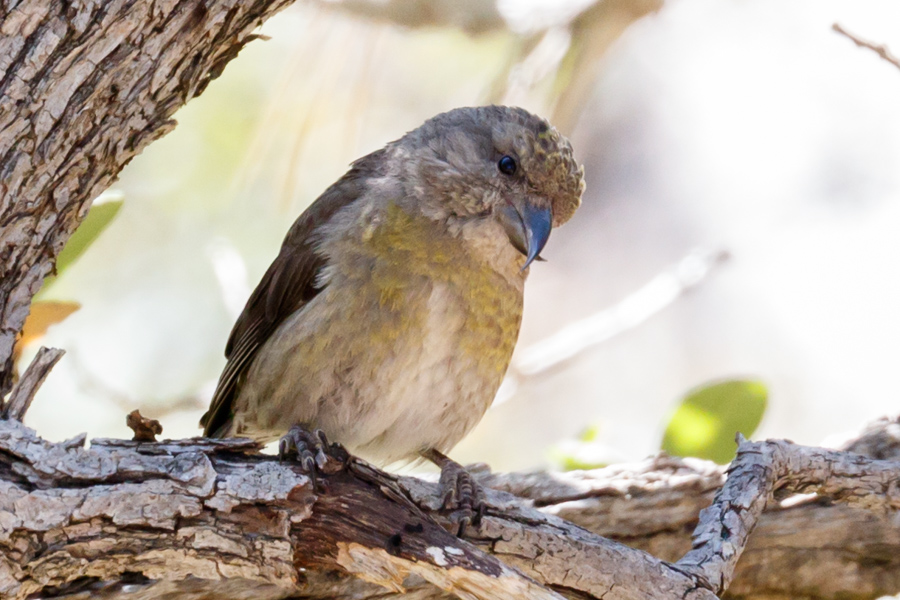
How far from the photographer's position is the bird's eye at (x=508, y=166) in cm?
296

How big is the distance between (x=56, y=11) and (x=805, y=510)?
2559 millimetres

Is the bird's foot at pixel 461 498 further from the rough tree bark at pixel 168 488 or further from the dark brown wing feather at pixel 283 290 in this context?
the dark brown wing feather at pixel 283 290

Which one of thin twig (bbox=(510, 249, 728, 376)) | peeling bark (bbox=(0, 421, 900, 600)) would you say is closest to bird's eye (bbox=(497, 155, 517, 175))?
peeling bark (bbox=(0, 421, 900, 600))

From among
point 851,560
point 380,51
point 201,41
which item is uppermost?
point 380,51

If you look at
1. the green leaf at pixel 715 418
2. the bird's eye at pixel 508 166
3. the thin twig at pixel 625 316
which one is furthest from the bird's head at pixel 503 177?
the thin twig at pixel 625 316

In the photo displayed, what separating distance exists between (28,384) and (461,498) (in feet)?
3.64

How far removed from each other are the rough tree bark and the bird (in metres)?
0.39

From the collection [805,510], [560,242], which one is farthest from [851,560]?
[560,242]

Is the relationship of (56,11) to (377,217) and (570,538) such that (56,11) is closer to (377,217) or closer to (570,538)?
(377,217)

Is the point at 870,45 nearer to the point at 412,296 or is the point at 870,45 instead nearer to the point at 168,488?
the point at 412,296

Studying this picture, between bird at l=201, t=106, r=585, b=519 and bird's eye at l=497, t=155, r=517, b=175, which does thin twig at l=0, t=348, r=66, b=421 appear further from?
bird's eye at l=497, t=155, r=517, b=175

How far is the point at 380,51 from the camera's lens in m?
4.36

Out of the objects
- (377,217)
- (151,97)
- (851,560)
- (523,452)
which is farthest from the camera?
(523,452)

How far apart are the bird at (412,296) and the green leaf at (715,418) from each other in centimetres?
79
